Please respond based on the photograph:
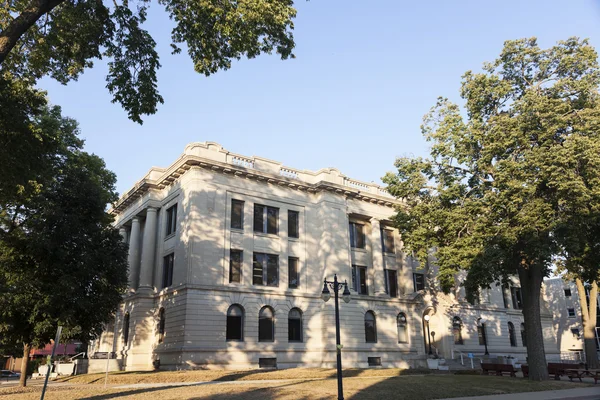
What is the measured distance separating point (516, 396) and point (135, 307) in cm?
2727

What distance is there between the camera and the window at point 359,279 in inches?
1543

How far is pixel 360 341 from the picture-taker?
36.7 m

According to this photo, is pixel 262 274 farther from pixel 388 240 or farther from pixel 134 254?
pixel 388 240

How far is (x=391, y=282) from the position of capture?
1665 inches

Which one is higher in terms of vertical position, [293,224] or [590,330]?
[293,224]

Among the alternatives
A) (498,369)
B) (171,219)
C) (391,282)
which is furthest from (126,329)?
(498,369)

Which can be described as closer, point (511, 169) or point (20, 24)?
point (20, 24)

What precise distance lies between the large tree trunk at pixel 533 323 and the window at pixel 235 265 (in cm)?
1848

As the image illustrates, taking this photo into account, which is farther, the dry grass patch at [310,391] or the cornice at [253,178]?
the cornice at [253,178]

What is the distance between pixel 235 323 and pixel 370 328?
12285 mm

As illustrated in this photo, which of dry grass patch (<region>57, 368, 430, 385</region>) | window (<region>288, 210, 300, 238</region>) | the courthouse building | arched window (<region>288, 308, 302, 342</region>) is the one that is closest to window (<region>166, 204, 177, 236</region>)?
the courthouse building

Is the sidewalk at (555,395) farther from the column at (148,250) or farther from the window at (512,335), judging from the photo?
the window at (512,335)

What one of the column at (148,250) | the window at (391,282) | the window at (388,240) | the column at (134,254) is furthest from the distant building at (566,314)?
the column at (134,254)

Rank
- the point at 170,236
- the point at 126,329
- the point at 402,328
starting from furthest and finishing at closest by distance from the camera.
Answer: the point at 402,328 → the point at 126,329 → the point at 170,236
